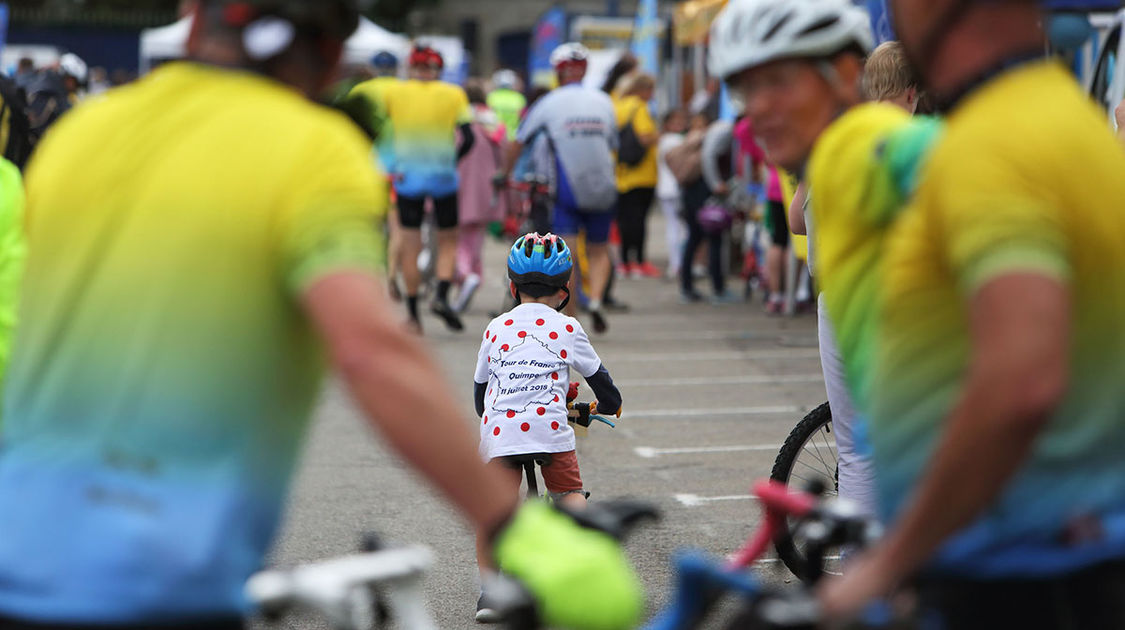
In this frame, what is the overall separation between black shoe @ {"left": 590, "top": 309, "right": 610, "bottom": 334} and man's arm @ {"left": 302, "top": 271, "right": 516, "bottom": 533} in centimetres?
1120

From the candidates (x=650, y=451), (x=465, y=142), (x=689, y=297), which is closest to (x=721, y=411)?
(x=650, y=451)

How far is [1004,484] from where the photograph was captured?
6.99 ft

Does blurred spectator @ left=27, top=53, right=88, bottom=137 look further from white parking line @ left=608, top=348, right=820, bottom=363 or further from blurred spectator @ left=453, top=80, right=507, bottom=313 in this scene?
white parking line @ left=608, top=348, right=820, bottom=363

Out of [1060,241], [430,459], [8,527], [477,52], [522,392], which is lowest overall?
[477,52]

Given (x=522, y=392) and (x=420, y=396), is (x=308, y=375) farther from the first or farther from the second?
(x=522, y=392)

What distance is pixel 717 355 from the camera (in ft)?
41.7

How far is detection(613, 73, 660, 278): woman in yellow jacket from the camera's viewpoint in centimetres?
1653

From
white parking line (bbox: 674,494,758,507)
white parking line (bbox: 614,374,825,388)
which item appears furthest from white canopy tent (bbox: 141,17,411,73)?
white parking line (bbox: 674,494,758,507)

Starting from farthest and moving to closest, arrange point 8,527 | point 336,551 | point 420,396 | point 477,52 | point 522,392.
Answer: point 477,52 → point 336,551 → point 522,392 → point 8,527 → point 420,396

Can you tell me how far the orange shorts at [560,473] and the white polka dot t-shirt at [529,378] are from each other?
41 mm

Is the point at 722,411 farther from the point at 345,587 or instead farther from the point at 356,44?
the point at 356,44

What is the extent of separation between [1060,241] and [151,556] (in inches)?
48.9

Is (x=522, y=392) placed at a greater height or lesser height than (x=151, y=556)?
lesser

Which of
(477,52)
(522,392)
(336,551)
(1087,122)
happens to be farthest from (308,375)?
(477,52)
